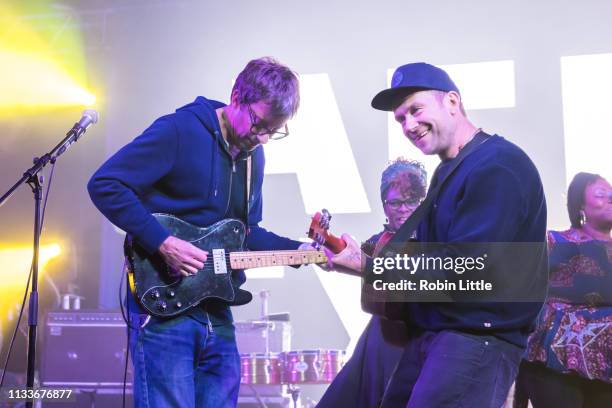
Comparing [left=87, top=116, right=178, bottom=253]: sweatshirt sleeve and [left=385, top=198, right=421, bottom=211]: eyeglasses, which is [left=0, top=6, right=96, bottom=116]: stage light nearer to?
[left=385, top=198, right=421, bottom=211]: eyeglasses

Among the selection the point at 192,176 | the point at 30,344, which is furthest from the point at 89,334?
the point at 192,176

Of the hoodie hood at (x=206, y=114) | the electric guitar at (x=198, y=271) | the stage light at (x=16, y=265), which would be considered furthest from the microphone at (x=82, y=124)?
the stage light at (x=16, y=265)

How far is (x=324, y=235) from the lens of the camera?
318 centimetres

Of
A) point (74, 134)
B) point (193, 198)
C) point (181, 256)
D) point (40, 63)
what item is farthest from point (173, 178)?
point (40, 63)

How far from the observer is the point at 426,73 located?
3.04 meters

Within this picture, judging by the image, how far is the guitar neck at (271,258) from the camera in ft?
10.8

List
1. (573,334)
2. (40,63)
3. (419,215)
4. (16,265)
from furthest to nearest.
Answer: (40,63), (16,265), (573,334), (419,215)

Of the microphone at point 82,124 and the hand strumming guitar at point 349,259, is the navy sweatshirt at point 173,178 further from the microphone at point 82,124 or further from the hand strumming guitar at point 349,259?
the microphone at point 82,124

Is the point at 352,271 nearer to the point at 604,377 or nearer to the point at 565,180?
the point at 604,377

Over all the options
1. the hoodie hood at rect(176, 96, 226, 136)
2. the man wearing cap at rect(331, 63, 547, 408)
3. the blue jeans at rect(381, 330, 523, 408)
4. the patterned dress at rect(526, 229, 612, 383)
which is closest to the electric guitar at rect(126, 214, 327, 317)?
the hoodie hood at rect(176, 96, 226, 136)

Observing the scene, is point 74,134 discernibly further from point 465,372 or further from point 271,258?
point 465,372

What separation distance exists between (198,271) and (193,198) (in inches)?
13.6

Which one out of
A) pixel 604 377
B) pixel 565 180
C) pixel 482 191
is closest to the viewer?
pixel 482 191

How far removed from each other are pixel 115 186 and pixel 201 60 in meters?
5.64
